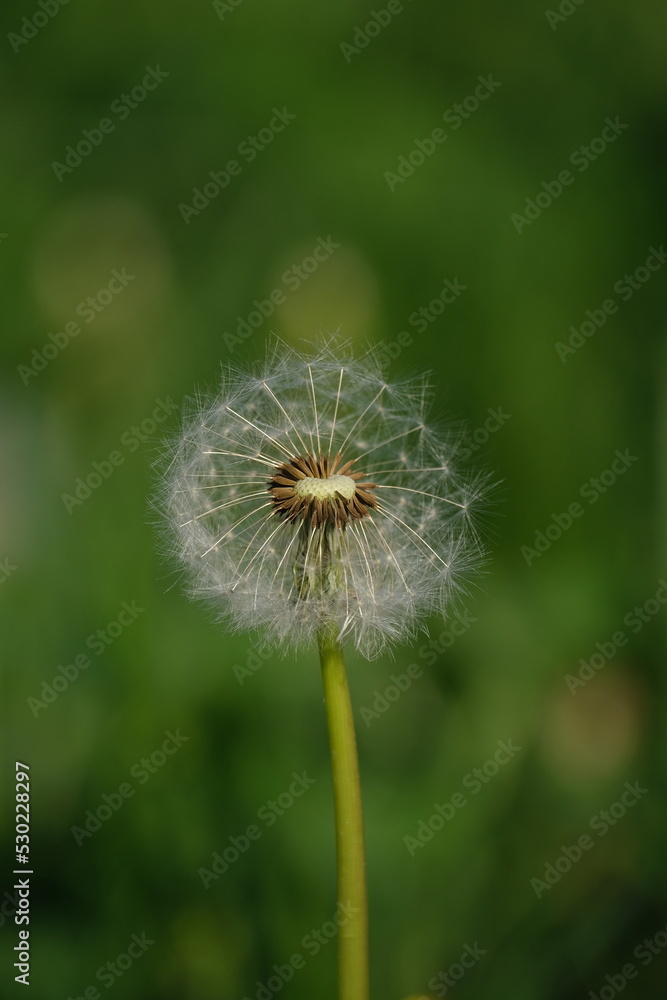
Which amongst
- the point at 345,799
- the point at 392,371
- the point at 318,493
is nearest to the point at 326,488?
the point at 318,493

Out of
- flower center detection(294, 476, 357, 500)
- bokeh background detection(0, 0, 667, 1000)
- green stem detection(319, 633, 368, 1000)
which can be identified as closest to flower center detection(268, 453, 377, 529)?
flower center detection(294, 476, 357, 500)

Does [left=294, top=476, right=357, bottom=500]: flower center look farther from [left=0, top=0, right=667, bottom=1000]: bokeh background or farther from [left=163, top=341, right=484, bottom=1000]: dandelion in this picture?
[left=0, top=0, right=667, bottom=1000]: bokeh background

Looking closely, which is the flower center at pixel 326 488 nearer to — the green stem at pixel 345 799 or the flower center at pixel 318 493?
the flower center at pixel 318 493

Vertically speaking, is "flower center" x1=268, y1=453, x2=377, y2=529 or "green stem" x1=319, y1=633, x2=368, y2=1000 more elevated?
"flower center" x1=268, y1=453, x2=377, y2=529

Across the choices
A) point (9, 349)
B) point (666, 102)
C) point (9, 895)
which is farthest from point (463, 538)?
point (666, 102)

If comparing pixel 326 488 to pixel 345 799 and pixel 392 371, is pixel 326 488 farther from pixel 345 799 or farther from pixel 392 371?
pixel 392 371

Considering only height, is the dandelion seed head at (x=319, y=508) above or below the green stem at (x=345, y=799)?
above

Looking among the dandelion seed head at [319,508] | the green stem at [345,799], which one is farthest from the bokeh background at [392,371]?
the green stem at [345,799]
